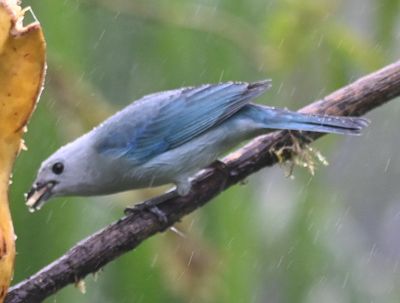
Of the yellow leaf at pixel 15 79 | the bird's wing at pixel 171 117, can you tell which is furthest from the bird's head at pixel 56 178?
the yellow leaf at pixel 15 79

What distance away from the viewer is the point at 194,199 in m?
1.99

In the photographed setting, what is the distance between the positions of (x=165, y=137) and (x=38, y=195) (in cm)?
59

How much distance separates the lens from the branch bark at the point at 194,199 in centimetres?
158

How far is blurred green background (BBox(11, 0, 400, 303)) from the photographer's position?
211 cm

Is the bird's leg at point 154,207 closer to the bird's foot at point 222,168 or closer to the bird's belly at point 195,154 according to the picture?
the bird's foot at point 222,168

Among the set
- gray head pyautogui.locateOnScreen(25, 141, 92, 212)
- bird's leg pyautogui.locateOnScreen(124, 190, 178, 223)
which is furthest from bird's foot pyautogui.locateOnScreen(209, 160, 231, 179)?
gray head pyautogui.locateOnScreen(25, 141, 92, 212)

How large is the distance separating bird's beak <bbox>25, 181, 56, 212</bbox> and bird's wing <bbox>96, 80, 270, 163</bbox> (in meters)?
0.32

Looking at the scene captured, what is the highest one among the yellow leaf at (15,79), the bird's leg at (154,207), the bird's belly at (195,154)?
the yellow leaf at (15,79)

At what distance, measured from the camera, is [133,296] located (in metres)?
2.09

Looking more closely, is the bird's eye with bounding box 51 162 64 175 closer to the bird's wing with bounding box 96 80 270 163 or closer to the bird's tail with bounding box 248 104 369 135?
the bird's wing with bounding box 96 80 270 163

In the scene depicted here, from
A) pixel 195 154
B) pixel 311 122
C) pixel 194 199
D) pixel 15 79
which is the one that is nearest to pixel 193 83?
pixel 195 154

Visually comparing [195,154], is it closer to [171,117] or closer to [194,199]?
[171,117]

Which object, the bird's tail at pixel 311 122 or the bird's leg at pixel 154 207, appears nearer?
the bird's leg at pixel 154 207

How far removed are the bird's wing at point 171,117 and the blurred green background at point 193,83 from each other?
2.6 inches
